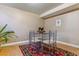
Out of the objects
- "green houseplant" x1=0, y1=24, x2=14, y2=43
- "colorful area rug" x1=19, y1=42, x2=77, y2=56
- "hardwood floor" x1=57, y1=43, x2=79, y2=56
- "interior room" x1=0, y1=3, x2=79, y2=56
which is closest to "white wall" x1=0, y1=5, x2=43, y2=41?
"interior room" x1=0, y1=3, x2=79, y2=56

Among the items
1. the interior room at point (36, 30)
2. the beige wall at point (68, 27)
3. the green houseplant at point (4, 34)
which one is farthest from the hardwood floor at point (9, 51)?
the beige wall at point (68, 27)

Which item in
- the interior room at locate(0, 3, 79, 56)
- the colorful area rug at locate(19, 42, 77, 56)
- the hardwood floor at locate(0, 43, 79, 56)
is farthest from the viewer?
the colorful area rug at locate(19, 42, 77, 56)

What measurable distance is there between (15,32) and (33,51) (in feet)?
2.55

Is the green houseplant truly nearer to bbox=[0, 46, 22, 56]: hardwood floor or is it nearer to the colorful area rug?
bbox=[0, 46, 22, 56]: hardwood floor

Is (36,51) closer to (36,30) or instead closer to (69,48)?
(36,30)

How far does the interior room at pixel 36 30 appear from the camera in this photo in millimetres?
2938

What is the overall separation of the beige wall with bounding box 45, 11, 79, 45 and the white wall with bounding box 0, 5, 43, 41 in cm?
35

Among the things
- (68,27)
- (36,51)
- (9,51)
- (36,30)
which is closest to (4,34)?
(9,51)

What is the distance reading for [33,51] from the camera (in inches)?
128

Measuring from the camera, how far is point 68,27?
353cm

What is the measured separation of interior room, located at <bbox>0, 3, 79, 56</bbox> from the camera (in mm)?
2938

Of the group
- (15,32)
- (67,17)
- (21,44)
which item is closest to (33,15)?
(15,32)

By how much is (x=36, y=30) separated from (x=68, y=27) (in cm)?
109

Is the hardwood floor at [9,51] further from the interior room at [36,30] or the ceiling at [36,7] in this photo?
the ceiling at [36,7]
